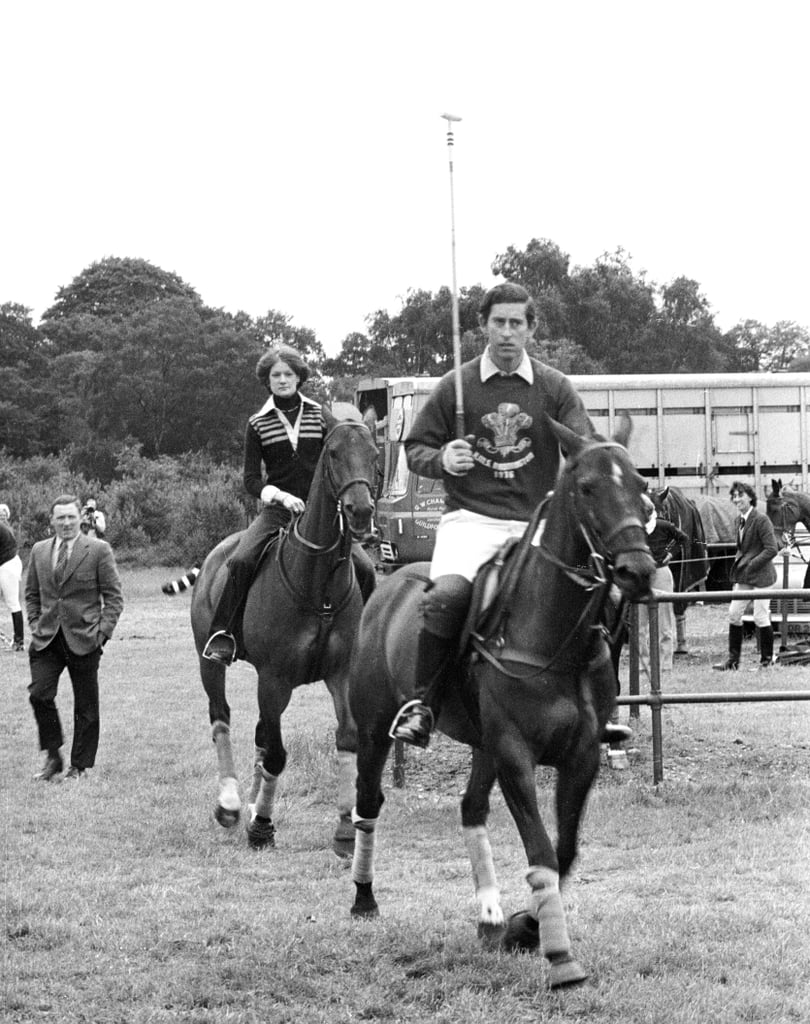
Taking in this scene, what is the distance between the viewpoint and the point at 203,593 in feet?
33.6

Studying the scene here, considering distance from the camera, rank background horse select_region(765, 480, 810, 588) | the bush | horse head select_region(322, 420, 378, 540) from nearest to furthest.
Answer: horse head select_region(322, 420, 378, 540) → background horse select_region(765, 480, 810, 588) → the bush

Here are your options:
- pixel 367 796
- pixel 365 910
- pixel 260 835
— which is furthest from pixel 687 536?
pixel 365 910

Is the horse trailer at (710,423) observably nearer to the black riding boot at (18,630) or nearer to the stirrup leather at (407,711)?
the black riding boot at (18,630)

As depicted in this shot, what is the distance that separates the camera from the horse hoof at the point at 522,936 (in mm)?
6076

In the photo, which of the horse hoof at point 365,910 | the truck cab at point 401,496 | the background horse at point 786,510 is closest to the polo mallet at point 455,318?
the horse hoof at point 365,910

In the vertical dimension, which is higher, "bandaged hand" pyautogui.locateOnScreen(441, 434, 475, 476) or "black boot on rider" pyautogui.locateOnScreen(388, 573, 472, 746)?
"bandaged hand" pyautogui.locateOnScreen(441, 434, 475, 476)

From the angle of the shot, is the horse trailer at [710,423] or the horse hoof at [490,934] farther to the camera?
the horse trailer at [710,423]

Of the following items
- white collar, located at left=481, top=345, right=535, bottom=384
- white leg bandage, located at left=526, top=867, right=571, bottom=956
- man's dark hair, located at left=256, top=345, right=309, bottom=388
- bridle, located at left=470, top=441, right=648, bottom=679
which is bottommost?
white leg bandage, located at left=526, top=867, right=571, bottom=956

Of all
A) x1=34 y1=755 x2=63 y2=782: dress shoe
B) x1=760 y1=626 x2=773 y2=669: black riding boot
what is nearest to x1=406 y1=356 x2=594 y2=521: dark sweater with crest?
x1=34 y1=755 x2=63 y2=782: dress shoe

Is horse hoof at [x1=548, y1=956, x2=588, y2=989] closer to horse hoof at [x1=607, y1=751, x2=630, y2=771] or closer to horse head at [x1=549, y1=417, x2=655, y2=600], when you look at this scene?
horse head at [x1=549, y1=417, x2=655, y2=600]

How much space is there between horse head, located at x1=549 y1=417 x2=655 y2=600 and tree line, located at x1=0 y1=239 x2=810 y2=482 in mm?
46747

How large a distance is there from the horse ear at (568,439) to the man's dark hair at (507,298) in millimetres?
798

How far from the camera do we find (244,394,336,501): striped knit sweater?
906cm

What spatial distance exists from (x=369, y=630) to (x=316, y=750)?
4.57 meters
